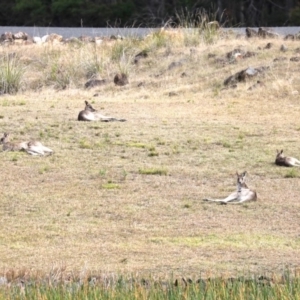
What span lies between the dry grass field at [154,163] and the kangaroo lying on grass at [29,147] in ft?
0.62

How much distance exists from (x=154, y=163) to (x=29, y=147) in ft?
6.51

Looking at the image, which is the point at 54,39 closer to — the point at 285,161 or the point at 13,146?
the point at 13,146

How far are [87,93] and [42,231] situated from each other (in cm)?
1260

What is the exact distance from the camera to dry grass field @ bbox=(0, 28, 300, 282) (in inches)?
409

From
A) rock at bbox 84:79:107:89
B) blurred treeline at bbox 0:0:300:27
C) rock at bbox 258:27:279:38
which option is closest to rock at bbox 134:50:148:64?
rock at bbox 84:79:107:89

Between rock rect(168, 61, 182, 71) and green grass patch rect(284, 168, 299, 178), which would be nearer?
green grass patch rect(284, 168, 299, 178)

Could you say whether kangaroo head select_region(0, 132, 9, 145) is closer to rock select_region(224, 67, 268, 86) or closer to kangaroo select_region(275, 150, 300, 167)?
kangaroo select_region(275, 150, 300, 167)

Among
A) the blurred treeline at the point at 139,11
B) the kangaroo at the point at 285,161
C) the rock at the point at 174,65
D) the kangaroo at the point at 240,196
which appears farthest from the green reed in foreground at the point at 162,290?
the blurred treeline at the point at 139,11

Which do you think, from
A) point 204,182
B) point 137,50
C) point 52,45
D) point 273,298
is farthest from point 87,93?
point 273,298

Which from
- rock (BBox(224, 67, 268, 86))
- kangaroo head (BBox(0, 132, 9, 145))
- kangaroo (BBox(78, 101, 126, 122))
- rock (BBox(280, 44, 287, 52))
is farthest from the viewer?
rock (BBox(280, 44, 287, 52))

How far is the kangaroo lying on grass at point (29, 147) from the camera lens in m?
15.9

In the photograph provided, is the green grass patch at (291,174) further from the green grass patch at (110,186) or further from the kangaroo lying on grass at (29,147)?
the kangaroo lying on grass at (29,147)

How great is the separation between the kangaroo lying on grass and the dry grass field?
0.19 m

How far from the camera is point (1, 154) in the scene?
52.1 feet
